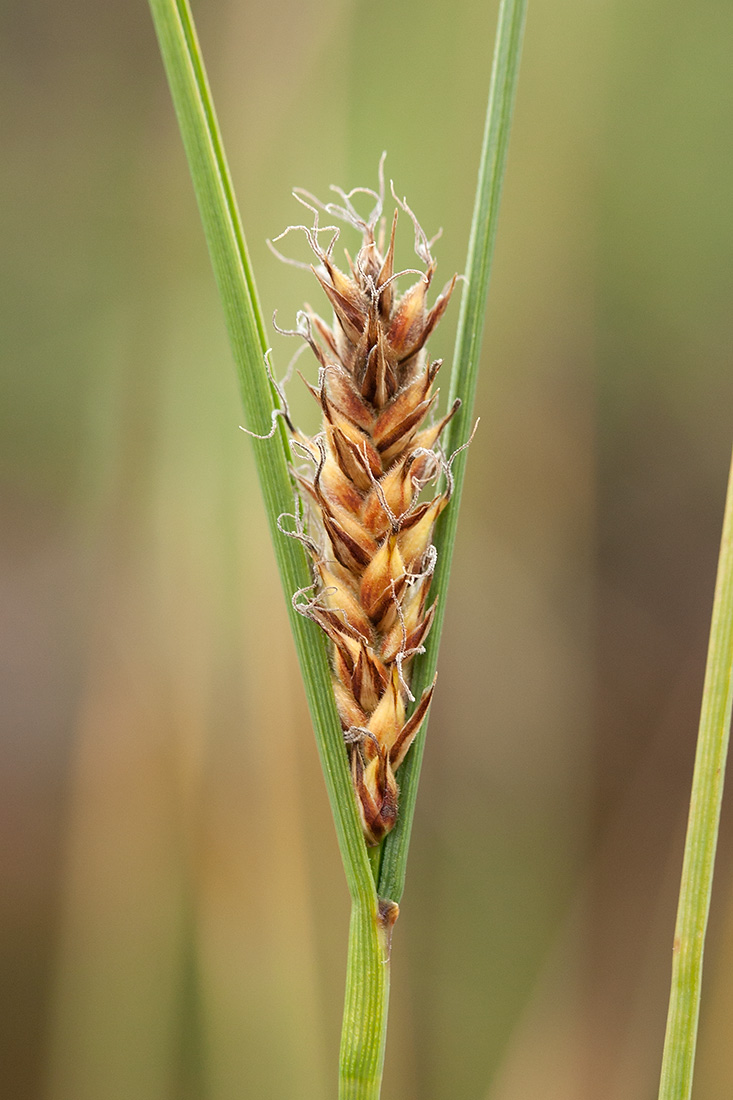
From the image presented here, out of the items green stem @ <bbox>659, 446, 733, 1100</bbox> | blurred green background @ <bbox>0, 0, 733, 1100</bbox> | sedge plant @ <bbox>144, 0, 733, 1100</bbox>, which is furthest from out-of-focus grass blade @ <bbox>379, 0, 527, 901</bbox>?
blurred green background @ <bbox>0, 0, 733, 1100</bbox>

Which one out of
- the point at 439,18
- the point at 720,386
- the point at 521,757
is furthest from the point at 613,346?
the point at 521,757

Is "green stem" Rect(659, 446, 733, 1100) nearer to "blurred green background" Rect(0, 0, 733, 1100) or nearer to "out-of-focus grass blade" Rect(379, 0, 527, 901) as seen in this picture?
"out-of-focus grass blade" Rect(379, 0, 527, 901)

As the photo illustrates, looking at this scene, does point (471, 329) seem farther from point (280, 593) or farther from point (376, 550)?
point (280, 593)

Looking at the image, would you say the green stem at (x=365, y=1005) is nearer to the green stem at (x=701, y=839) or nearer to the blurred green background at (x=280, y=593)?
the green stem at (x=701, y=839)

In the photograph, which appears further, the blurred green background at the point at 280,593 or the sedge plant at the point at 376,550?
the blurred green background at the point at 280,593

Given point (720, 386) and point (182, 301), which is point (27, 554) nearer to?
point (182, 301)

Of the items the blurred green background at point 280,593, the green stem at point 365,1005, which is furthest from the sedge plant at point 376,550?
the blurred green background at point 280,593

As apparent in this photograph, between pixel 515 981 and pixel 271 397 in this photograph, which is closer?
pixel 271 397
